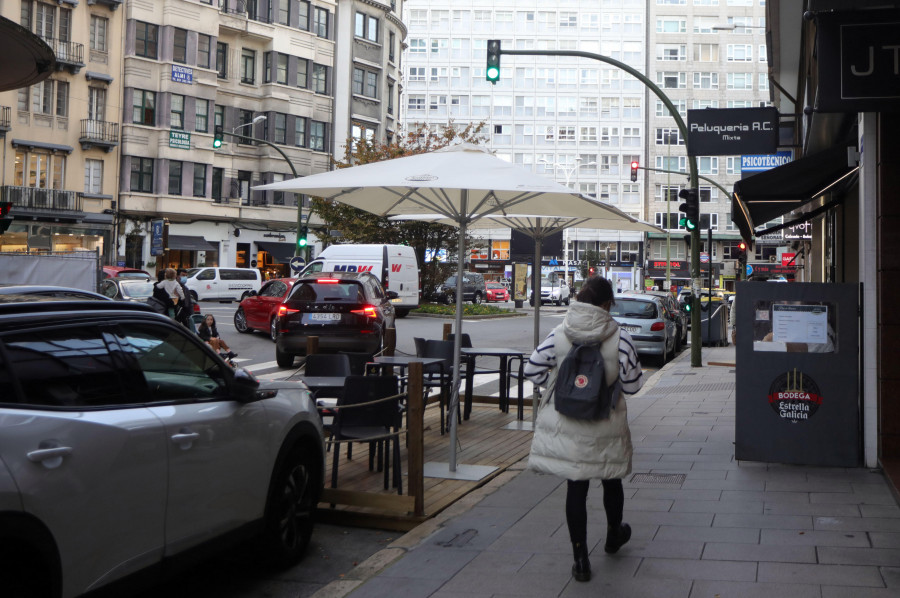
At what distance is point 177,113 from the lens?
49.1 m

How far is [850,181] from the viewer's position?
10289mm

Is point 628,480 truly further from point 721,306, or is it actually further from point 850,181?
point 721,306

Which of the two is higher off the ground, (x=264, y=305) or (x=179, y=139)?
(x=179, y=139)

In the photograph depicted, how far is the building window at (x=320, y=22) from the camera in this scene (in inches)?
2224

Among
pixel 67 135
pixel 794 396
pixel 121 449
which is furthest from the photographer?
pixel 67 135

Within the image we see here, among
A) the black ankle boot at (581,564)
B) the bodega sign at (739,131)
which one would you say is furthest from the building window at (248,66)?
the black ankle boot at (581,564)

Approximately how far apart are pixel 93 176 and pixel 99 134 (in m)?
2.04

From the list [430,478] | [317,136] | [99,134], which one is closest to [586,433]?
[430,478]

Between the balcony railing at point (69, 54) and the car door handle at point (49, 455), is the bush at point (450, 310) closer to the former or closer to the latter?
the balcony railing at point (69, 54)

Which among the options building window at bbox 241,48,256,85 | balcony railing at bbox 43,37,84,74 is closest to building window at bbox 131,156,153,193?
balcony railing at bbox 43,37,84,74

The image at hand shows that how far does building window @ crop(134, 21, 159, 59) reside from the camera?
47312 millimetres

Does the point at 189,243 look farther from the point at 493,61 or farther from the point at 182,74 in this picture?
the point at 493,61

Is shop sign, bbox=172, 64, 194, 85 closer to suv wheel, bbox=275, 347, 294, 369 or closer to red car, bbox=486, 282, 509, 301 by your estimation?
red car, bbox=486, 282, 509, 301

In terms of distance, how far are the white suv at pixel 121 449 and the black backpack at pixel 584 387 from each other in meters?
1.65
